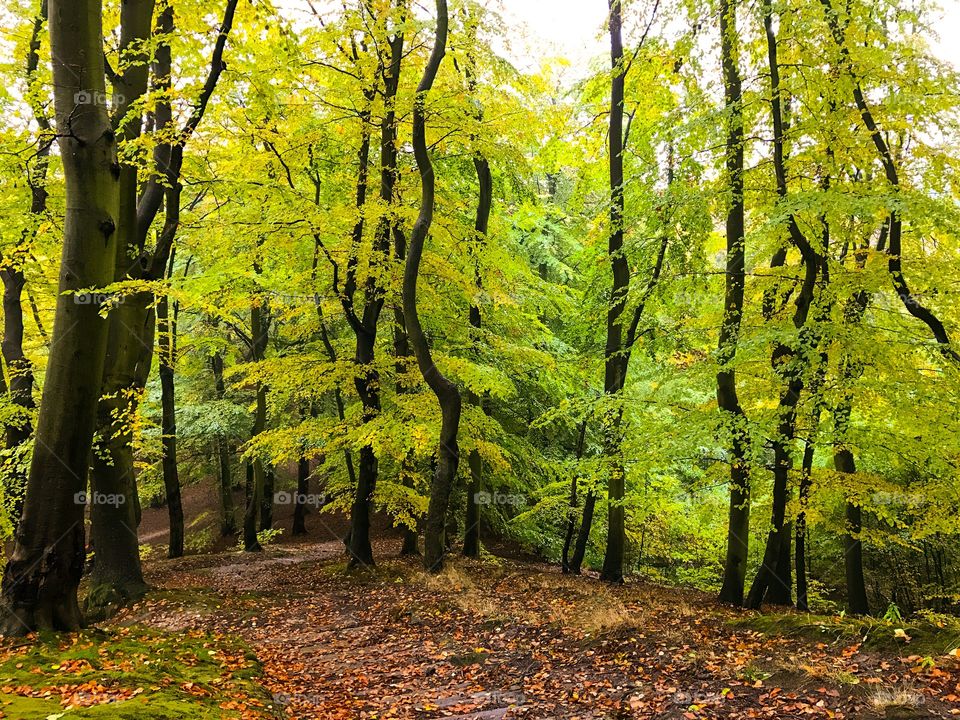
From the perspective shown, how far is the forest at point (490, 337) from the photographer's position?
5.84 meters

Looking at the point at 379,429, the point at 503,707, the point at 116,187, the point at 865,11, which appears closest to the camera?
the point at 503,707

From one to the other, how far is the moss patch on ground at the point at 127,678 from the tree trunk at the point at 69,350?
1.87ft

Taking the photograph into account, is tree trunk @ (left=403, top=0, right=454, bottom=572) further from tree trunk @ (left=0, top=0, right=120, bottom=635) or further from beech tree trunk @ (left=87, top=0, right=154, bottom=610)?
tree trunk @ (left=0, top=0, right=120, bottom=635)

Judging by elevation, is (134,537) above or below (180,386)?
below

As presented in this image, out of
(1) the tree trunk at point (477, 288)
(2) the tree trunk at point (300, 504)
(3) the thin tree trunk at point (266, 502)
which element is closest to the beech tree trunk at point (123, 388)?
(1) the tree trunk at point (477, 288)

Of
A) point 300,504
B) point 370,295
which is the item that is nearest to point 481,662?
point 370,295

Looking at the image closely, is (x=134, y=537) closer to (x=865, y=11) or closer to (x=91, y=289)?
(x=91, y=289)

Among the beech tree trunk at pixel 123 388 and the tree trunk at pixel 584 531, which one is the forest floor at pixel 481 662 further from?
the tree trunk at pixel 584 531

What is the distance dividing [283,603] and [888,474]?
1248 cm

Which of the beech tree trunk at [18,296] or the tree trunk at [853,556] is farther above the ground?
the beech tree trunk at [18,296]

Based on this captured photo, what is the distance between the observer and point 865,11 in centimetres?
764

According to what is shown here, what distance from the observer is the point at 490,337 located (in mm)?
12445

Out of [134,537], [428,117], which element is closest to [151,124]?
[428,117]

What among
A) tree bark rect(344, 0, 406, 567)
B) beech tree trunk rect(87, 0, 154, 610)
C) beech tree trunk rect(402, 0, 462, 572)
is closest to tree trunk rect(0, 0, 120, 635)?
beech tree trunk rect(87, 0, 154, 610)
